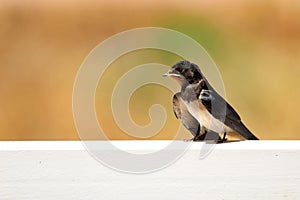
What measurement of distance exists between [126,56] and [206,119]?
1.69 m

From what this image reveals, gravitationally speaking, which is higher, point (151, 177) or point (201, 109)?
point (151, 177)

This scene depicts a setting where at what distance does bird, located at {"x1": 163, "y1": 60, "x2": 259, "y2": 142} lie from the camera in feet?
3.96

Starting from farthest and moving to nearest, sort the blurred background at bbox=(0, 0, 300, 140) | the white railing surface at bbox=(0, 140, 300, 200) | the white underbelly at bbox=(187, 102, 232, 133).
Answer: the blurred background at bbox=(0, 0, 300, 140) → the white underbelly at bbox=(187, 102, 232, 133) → the white railing surface at bbox=(0, 140, 300, 200)

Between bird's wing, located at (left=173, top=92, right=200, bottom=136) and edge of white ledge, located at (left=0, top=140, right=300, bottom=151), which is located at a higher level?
edge of white ledge, located at (left=0, top=140, right=300, bottom=151)

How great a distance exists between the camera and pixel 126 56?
2.91 m

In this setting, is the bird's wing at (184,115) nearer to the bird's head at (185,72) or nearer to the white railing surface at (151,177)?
the bird's head at (185,72)

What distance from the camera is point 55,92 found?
2984 mm

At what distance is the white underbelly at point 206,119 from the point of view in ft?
3.93

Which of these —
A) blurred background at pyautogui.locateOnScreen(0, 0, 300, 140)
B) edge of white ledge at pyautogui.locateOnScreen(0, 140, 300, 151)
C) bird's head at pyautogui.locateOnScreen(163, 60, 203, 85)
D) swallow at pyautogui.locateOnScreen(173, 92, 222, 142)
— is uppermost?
edge of white ledge at pyautogui.locateOnScreen(0, 140, 300, 151)

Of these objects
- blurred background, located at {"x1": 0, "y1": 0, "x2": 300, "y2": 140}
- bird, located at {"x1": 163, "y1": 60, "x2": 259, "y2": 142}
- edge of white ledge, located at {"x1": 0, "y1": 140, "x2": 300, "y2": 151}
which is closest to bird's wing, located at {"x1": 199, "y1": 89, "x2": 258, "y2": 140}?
bird, located at {"x1": 163, "y1": 60, "x2": 259, "y2": 142}

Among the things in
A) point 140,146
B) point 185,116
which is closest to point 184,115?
point 185,116

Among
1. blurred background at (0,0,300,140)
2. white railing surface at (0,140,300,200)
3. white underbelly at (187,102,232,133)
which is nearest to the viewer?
white railing surface at (0,140,300,200)

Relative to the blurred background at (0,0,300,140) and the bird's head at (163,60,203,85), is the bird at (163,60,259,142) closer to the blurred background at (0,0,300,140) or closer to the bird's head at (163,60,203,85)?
the bird's head at (163,60,203,85)

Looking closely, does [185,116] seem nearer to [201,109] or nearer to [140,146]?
[201,109]
